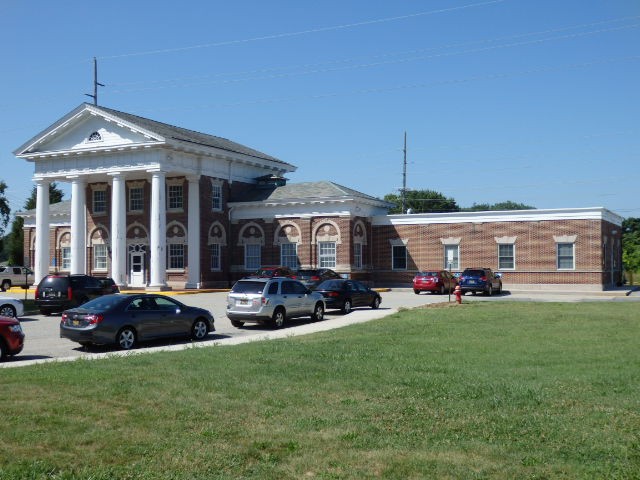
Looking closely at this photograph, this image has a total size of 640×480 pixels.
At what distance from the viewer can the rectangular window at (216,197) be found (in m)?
51.2

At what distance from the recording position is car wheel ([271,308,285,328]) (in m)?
23.6

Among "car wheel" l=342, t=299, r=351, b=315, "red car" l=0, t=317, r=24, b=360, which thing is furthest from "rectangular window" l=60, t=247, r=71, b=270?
"red car" l=0, t=317, r=24, b=360

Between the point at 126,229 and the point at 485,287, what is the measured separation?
2653 centimetres

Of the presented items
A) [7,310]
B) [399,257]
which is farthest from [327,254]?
[7,310]

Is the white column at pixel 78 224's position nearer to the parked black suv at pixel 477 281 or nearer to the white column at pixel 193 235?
the white column at pixel 193 235

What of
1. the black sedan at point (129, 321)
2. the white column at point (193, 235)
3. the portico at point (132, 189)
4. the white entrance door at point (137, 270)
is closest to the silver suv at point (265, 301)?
the black sedan at point (129, 321)

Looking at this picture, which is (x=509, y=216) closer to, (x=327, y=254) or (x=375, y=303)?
(x=327, y=254)

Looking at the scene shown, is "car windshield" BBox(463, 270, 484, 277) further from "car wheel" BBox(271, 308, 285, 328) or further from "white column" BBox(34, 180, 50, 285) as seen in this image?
"white column" BBox(34, 180, 50, 285)

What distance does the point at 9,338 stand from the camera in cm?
1527

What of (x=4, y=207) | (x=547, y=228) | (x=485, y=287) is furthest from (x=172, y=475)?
(x=547, y=228)

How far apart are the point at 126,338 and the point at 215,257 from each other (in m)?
33.2

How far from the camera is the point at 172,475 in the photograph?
6.54m

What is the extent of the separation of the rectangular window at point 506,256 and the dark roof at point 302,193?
383 inches

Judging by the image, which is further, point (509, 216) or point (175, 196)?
point (175, 196)
